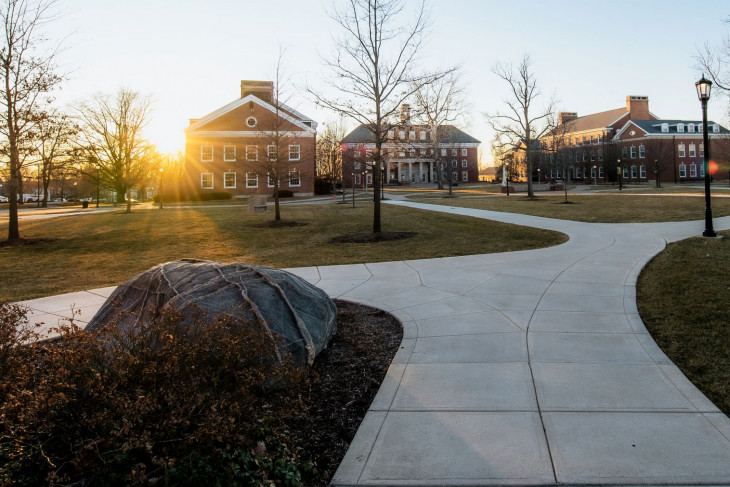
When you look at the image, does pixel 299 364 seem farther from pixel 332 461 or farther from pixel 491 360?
pixel 491 360

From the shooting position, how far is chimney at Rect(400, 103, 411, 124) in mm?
14643

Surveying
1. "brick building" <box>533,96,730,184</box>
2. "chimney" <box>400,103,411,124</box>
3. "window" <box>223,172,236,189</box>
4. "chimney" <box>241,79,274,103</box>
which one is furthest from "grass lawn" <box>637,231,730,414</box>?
"brick building" <box>533,96,730,184</box>

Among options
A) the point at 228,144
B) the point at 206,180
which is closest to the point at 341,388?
the point at 228,144

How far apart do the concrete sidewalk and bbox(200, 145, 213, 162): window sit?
42760mm

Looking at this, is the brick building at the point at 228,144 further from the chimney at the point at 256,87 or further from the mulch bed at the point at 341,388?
the mulch bed at the point at 341,388

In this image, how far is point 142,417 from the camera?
2812mm

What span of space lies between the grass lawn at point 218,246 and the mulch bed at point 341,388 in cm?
538

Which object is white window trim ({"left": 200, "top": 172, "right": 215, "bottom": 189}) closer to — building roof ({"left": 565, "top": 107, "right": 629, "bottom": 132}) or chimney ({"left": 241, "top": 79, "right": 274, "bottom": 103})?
chimney ({"left": 241, "top": 79, "right": 274, "bottom": 103})

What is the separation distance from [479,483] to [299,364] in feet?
6.83

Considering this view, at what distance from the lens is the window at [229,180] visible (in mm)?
49406

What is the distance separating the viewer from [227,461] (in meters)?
2.96

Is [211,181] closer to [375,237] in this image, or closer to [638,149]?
[375,237]

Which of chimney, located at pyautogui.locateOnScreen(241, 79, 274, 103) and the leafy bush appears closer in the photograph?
the leafy bush

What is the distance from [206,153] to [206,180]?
270 centimetres
